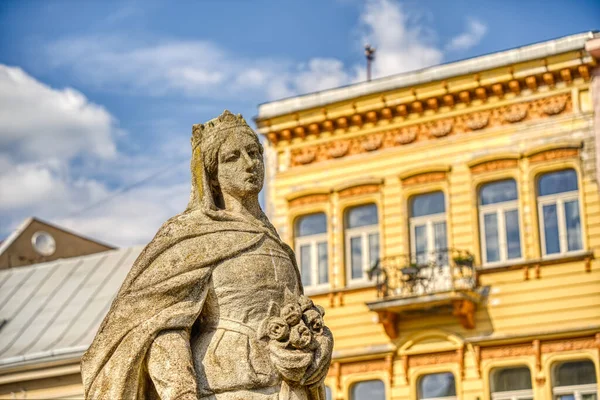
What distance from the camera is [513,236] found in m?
26.9

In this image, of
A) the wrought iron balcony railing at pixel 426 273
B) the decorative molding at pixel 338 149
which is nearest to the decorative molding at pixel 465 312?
the wrought iron balcony railing at pixel 426 273

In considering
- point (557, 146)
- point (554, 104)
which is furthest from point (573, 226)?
point (554, 104)

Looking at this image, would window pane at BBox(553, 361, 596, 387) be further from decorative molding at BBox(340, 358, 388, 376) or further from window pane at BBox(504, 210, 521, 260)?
decorative molding at BBox(340, 358, 388, 376)

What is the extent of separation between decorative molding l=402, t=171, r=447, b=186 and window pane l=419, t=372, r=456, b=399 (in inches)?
167

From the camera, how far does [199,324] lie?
7.30m

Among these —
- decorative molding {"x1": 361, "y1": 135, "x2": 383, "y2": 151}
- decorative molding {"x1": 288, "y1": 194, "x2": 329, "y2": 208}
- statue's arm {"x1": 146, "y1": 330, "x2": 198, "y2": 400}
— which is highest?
decorative molding {"x1": 361, "y1": 135, "x2": 383, "y2": 151}

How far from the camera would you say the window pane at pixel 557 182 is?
26.5m

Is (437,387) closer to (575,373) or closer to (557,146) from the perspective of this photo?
(575,373)

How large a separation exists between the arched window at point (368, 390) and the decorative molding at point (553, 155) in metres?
5.87

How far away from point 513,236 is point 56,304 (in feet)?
36.3

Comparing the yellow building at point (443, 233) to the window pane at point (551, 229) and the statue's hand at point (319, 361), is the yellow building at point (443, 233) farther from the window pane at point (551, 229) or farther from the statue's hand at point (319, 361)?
the statue's hand at point (319, 361)

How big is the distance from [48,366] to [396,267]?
7758 mm

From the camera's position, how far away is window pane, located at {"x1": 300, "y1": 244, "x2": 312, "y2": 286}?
1146 inches

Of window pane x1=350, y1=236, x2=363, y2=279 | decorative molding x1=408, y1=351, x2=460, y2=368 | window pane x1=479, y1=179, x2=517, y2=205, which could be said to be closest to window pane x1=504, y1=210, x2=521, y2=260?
window pane x1=479, y1=179, x2=517, y2=205
